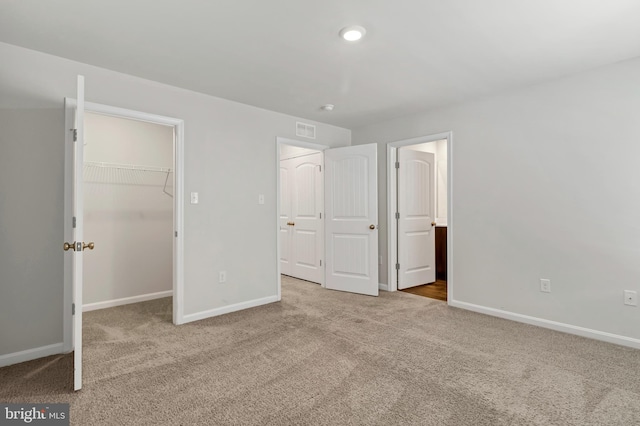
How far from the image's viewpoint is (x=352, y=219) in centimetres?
461

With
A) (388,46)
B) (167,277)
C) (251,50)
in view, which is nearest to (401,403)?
(388,46)

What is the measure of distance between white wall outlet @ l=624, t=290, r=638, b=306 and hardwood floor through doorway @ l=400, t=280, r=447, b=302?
1.73 metres

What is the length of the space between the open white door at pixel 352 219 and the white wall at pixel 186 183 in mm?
511

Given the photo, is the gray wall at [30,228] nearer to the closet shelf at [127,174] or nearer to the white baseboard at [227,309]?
the white baseboard at [227,309]

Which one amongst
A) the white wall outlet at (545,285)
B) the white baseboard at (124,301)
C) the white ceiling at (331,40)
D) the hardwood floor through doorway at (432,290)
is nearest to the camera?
the white ceiling at (331,40)

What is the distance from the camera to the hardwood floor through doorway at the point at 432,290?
4.39 metres

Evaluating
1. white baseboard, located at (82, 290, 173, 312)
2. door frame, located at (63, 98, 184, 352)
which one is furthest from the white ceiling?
white baseboard, located at (82, 290, 173, 312)

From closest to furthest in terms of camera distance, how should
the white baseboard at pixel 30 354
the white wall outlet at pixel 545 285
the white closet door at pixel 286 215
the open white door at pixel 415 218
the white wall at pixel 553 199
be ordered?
the white baseboard at pixel 30 354, the white wall at pixel 553 199, the white wall outlet at pixel 545 285, the open white door at pixel 415 218, the white closet door at pixel 286 215

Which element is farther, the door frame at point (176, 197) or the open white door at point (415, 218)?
the open white door at point (415, 218)

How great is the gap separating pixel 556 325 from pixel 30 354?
4.45 m

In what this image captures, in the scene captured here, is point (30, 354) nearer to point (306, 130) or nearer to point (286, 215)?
point (306, 130)

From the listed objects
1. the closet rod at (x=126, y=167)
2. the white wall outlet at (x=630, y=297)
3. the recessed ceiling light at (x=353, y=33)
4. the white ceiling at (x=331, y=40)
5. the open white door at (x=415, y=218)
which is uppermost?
the white ceiling at (x=331, y=40)

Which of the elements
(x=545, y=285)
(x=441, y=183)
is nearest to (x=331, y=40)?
(x=545, y=285)

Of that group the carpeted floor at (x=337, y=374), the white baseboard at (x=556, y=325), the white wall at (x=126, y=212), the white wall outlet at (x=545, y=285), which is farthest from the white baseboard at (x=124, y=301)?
the white wall outlet at (x=545, y=285)
